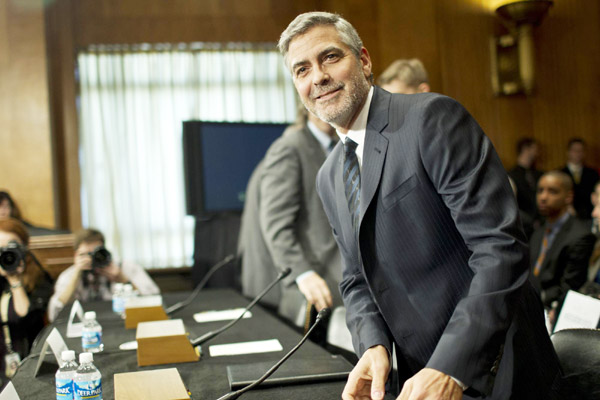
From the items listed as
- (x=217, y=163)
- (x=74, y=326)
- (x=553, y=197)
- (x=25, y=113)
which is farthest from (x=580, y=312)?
(x=25, y=113)

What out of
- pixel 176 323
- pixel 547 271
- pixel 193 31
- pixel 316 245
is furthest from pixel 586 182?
pixel 176 323

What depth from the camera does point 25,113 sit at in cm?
631

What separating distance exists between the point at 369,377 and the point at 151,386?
1.59 ft

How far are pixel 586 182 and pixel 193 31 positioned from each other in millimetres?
4559

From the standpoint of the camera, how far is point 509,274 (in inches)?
47.7

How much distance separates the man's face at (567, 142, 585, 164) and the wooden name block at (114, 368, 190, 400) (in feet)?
21.7

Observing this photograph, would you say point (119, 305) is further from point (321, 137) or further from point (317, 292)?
point (321, 137)

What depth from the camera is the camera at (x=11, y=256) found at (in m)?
2.98

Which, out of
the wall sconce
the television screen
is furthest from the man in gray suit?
the wall sconce

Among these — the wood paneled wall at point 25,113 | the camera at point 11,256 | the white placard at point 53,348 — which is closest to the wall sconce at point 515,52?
the wood paneled wall at point 25,113

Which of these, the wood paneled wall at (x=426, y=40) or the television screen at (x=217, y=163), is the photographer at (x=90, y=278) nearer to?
the television screen at (x=217, y=163)

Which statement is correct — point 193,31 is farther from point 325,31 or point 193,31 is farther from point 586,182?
point 325,31

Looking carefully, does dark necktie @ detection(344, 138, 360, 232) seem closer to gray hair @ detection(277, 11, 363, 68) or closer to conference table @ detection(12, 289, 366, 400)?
gray hair @ detection(277, 11, 363, 68)

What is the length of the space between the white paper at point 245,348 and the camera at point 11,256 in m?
1.37
